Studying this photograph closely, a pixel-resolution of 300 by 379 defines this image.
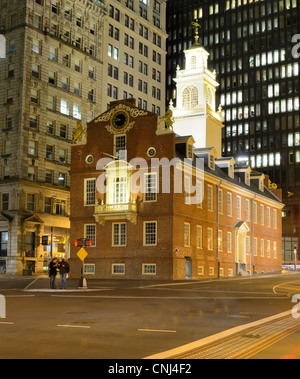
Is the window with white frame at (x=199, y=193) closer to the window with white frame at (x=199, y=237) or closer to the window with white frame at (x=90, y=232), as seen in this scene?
the window with white frame at (x=199, y=237)

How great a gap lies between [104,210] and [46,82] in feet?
80.5

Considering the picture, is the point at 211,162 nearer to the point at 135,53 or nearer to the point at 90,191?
the point at 90,191

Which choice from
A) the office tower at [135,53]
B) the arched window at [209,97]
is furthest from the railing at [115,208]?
the office tower at [135,53]

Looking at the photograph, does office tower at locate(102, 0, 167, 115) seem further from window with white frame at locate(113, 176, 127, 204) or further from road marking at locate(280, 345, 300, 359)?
road marking at locate(280, 345, 300, 359)

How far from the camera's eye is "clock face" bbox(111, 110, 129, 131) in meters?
50.5

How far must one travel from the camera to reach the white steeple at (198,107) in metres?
64.9

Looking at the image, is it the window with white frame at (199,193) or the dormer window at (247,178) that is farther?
the dormer window at (247,178)

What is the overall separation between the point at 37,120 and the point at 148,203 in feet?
77.5

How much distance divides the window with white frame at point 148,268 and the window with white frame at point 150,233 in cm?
183

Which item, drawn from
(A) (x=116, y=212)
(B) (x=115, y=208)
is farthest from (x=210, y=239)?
(B) (x=115, y=208)

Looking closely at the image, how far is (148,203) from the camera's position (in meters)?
47.9
